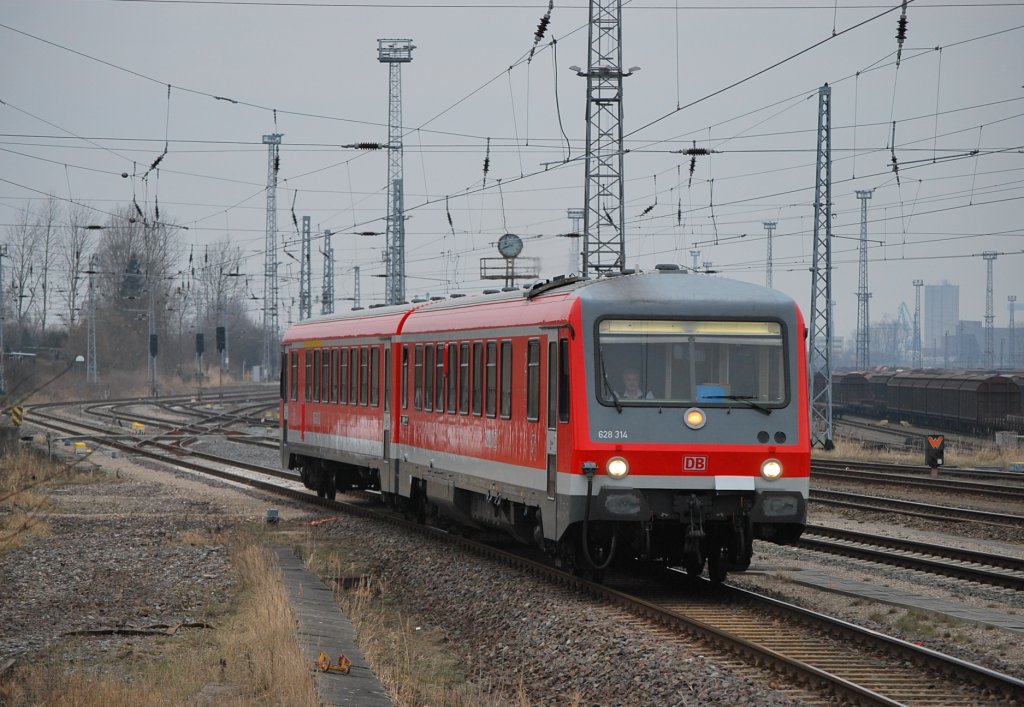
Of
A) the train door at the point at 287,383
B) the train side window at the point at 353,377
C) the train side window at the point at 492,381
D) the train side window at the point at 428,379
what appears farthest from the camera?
the train door at the point at 287,383

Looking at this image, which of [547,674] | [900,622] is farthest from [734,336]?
[547,674]

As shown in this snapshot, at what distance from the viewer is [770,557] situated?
1769cm

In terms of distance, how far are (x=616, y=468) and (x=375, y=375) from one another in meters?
9.09

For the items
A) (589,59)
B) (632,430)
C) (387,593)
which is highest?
(589,59)

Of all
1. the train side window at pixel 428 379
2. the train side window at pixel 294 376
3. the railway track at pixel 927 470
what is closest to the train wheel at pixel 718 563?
the train side window at pixel 428 379

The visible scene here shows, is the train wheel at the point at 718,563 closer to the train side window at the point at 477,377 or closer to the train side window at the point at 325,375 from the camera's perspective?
the train side window at the point at 477,377

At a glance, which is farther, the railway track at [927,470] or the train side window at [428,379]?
Answer: the railway track at [927,470]

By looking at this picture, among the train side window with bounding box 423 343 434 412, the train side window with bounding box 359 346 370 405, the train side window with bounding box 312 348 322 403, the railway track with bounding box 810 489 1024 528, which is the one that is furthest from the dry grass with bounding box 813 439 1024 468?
the train side window with bounding box 423 343 434 412

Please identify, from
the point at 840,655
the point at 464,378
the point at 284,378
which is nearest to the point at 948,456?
the point at 284,378

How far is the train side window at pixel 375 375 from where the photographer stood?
21609 millimetres

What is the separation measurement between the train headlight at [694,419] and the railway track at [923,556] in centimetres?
395

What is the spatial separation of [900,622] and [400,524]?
9849mm

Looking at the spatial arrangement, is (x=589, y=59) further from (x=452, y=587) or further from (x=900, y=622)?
(x=900, y=622)

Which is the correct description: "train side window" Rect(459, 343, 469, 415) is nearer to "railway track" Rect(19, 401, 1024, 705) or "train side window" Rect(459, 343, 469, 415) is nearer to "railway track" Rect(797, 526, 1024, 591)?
"railway track" Rect(19, 401, 1024, 705)
